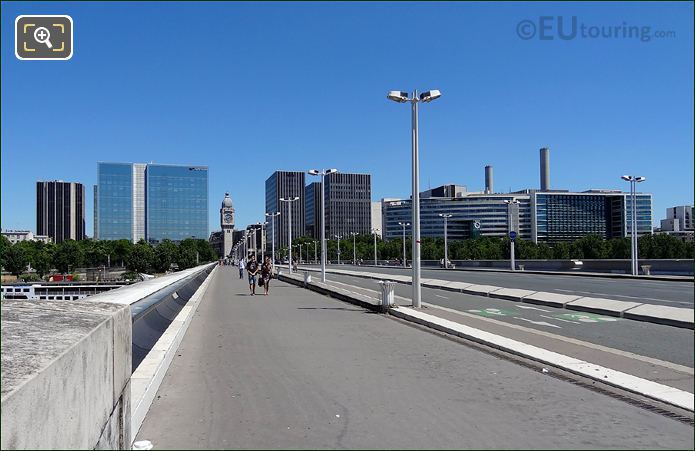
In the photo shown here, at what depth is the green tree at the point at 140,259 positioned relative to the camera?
481 ft

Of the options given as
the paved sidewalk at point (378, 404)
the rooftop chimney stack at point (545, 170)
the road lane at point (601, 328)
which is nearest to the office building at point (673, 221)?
the rooftop chimney stack at point (545, 170)

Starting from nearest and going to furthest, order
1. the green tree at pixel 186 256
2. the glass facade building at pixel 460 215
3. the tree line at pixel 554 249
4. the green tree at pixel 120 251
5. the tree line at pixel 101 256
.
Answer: the tree line at pixel 554 249 → the tree line at pixel 101 256 → the green tree at pixel 186 256 → the green tree at pixel 120 251 → the glass facade building at pixel 460 215

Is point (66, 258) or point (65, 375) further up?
point (65, 375)

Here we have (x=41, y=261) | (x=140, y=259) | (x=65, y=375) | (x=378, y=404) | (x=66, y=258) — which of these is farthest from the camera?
(x=140, y=259)

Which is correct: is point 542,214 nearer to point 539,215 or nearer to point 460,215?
point 539,215

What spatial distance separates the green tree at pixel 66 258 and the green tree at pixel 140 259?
439 inches

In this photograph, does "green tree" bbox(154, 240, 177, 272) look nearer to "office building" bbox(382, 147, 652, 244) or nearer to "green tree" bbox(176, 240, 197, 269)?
"green tree" bbox(176, 240, 197, 269)

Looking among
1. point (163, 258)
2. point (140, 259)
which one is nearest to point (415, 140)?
point (140, 259)

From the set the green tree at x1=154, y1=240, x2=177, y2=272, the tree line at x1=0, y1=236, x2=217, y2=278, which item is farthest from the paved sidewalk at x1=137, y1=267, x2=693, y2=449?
the green tree at x1=154, y1=240, x2=177, y2=272

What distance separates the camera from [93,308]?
17.7ft

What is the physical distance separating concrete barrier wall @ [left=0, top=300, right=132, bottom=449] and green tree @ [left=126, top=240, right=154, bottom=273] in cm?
14897

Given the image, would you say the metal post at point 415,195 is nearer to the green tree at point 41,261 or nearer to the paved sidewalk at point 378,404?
the paved sidewalk at point 378,404

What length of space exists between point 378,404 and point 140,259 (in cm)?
14774

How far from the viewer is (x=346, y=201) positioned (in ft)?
557
